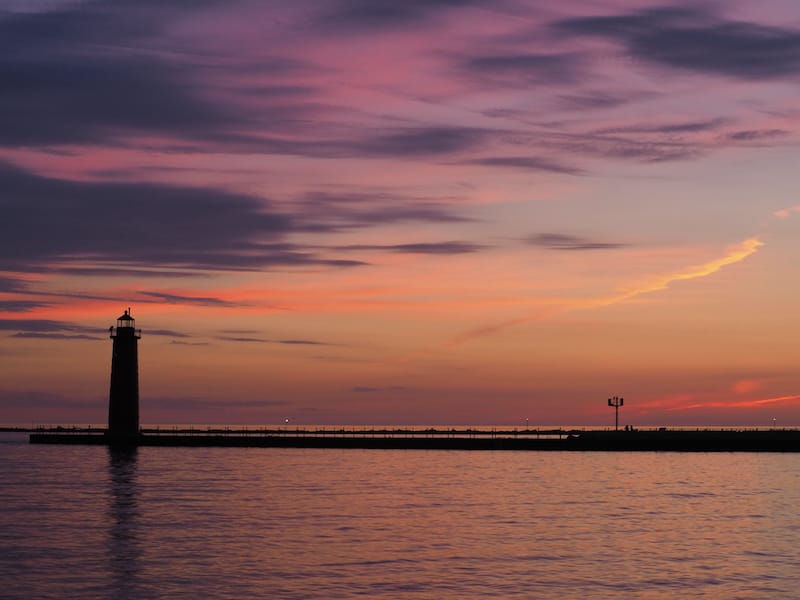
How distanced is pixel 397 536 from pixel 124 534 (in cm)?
1327

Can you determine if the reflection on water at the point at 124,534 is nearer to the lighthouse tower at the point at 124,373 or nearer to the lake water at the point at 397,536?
the lake water at the point at 397,536

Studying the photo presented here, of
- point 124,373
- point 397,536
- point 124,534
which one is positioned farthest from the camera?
point 124,373

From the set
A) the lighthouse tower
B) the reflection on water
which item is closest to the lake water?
the reflection on water

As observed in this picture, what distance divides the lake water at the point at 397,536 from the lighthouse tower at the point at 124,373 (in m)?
22.6

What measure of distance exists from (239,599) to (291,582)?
3539mm

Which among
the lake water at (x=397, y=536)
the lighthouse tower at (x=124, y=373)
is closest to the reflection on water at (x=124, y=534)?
the lake water at (x=397, y=536)

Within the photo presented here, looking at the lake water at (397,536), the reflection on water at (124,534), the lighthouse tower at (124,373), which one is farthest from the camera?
the lighthouse tower at (124,373)

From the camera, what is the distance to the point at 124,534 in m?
54.4

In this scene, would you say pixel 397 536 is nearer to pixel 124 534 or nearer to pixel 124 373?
pixel 124 534

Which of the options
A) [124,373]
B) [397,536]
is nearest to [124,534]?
[397,536]

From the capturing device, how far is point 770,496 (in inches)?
3086

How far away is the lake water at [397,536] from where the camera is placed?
40875 mm

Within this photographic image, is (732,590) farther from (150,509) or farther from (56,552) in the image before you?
(150,509)

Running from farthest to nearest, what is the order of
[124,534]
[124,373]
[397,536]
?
[124,373] < [124,534] < [397,536]
